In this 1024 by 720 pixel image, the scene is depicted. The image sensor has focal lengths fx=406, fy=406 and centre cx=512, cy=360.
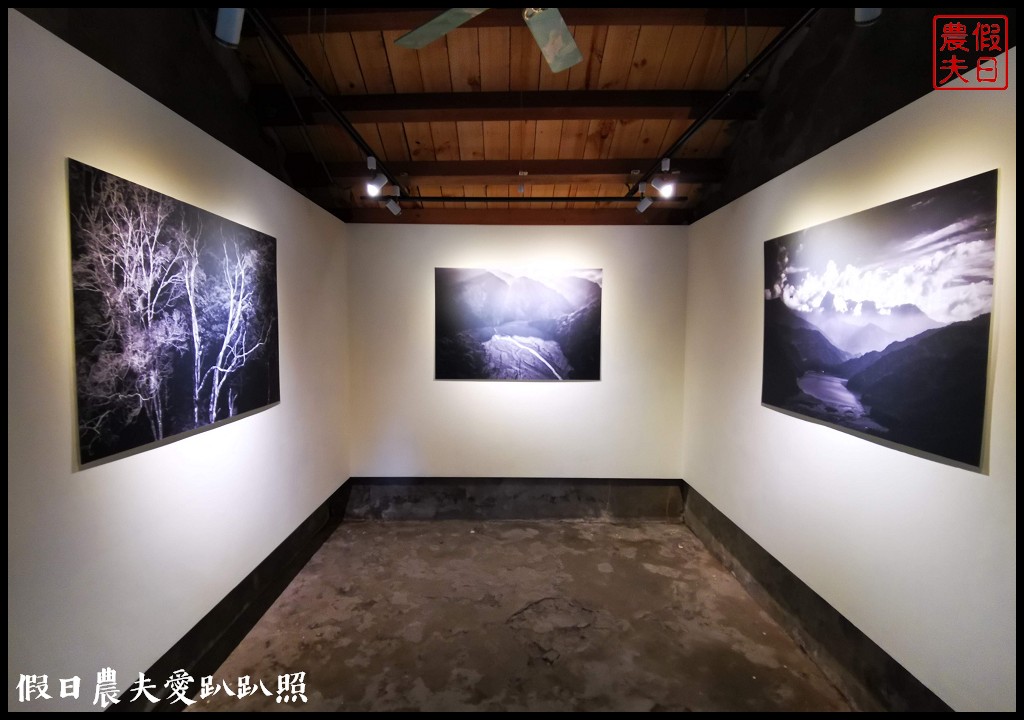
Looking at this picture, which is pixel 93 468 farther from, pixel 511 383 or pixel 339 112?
pixel 511 383

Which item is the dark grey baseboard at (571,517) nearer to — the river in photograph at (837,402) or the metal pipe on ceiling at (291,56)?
the river in photograph at (837,402)

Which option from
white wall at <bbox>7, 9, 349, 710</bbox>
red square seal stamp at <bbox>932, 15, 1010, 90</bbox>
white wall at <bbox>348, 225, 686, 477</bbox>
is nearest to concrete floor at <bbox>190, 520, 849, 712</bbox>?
white wall at <bbox>7, 9, 349, 710</bbox>

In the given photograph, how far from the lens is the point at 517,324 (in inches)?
163

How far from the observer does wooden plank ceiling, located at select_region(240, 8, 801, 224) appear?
98.0 inches

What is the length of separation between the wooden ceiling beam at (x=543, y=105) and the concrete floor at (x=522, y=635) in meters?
3.48

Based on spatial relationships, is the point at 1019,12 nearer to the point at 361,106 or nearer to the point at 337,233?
the point at 361,106

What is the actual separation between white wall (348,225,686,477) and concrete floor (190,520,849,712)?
2.81 ft

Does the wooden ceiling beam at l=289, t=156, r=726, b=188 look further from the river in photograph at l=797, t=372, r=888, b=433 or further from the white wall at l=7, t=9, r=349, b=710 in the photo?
the river in photograph at l=797, t=372, r=888, b=433

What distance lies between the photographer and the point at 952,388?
1.62 meters

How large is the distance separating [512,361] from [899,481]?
9.67ft

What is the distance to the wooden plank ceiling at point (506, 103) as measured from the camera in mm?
2490

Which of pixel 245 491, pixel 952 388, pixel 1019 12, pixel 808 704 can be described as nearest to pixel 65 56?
pixel 245 491

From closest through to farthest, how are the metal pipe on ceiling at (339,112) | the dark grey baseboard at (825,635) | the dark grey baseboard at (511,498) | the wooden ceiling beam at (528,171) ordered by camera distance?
the metal pipe on ceiling at (339,112)
the dark grey baseboard at (825,635)
the wooden ceiling beam at (528,171)
the dark grey baseboard at (511,498)

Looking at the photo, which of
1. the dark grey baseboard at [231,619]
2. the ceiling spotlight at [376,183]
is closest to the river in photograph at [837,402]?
the ceiling spotlight at [376,183]
